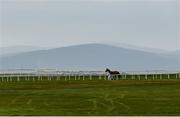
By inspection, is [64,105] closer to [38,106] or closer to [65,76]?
[38,106]

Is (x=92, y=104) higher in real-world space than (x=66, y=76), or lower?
lower

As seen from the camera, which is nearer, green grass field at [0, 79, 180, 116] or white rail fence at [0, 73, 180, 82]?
green grass field at [0, 79, 180, 116]

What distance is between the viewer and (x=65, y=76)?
76062 mm

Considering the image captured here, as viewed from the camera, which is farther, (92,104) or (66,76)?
(66,76)

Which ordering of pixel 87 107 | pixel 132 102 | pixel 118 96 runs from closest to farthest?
1. pixel 87 107
2. pixel 132 102
3. pixel 118 96

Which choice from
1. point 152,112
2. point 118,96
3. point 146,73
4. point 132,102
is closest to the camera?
point 152,112

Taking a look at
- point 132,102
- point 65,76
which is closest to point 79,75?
point 65,76

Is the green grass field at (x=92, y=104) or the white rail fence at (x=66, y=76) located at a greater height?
the white rail fence at (x=66, y=76)

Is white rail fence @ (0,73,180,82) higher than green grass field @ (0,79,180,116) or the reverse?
higher

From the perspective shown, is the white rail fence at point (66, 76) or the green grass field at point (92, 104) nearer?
the green grass field at point (92, 104)

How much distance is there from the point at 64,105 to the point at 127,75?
150 feet

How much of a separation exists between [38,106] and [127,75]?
153ft

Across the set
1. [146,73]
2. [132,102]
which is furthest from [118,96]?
[146,73]

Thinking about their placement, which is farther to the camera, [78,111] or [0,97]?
[0,97]
